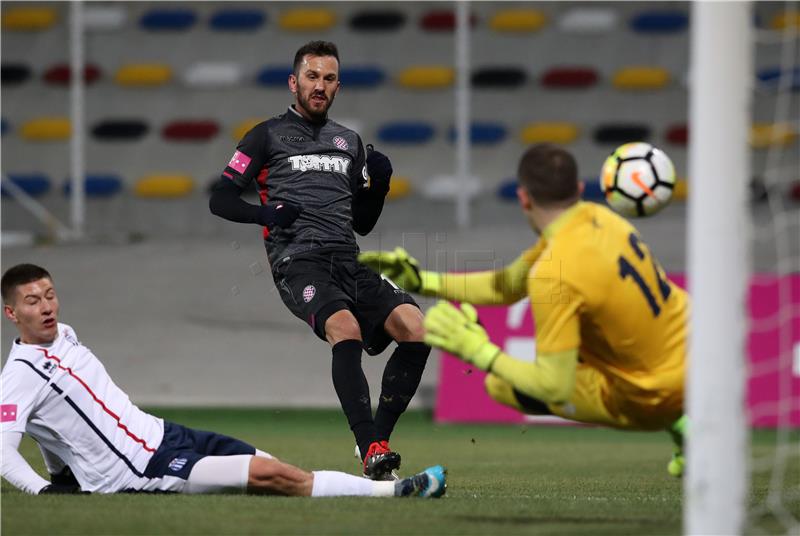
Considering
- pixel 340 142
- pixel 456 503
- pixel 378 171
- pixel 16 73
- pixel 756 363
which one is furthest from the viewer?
pixel 16 73

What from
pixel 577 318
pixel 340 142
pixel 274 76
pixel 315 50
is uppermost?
pixel 274 76

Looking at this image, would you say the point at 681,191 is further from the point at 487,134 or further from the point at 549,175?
the point at 549,175

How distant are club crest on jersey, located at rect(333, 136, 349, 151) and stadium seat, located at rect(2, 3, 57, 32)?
41.4ft

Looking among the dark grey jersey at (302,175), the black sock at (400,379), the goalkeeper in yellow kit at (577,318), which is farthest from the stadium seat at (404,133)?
the goalkeeper in yellow kit at (577,318)

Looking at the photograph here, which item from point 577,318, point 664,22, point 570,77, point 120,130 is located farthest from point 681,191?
point 577,318

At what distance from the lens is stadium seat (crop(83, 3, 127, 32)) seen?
18.1 m

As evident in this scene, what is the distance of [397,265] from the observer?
5133 mm

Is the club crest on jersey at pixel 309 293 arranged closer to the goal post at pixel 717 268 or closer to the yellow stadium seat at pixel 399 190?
the goal post at pixel 717 268

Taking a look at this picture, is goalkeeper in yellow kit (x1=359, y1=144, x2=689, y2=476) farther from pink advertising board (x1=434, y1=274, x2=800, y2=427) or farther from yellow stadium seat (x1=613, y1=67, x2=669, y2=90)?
yellow stadium seat (x1=613, y1=67, x2=669, y2=90)

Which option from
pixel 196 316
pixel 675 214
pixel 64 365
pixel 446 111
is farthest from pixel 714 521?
pixel 446 111

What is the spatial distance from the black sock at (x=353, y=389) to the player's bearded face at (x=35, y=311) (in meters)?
1.34

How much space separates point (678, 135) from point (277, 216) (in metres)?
11.7

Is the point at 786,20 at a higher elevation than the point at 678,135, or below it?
higher

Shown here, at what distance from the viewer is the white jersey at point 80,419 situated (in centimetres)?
542
